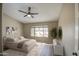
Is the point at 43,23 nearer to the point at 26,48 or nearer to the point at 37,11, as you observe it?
the point at 37,11

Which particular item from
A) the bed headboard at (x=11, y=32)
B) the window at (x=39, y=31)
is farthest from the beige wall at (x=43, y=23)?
the bed headboard at (x=11, y=32)

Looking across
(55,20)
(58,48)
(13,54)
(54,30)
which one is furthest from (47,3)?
(13,54)

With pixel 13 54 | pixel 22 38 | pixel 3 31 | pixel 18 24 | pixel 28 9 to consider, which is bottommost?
pixel 13 54

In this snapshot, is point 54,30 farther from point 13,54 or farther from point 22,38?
point 13,54

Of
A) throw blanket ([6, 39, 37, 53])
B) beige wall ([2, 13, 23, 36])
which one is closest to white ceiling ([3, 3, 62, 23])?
beige wall ([2, 13, 23, 36])

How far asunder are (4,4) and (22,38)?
60 centimetres

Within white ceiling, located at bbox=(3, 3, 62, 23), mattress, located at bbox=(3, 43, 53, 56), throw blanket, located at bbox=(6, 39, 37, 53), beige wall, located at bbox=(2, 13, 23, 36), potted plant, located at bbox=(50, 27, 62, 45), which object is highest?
white ceiling, located at bbox=(3, 3, 62, 23)

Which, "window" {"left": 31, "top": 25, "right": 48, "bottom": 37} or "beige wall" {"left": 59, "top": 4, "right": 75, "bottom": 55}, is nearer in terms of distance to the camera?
"beige wall" {"left": 59, "top": 4, "right": 75, "bottom": 55}

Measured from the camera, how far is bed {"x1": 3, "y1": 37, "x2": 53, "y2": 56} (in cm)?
172

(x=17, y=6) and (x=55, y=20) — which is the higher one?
(x=17, y=6)

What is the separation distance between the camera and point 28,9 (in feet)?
5.70

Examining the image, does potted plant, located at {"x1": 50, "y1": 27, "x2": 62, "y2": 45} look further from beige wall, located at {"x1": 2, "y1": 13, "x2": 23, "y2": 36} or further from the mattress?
beige wall, located at {"x1": 2, "y1": 13, "x2": 23, "y2": 36}

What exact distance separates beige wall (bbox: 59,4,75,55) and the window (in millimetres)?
266

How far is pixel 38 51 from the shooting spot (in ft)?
5.80
